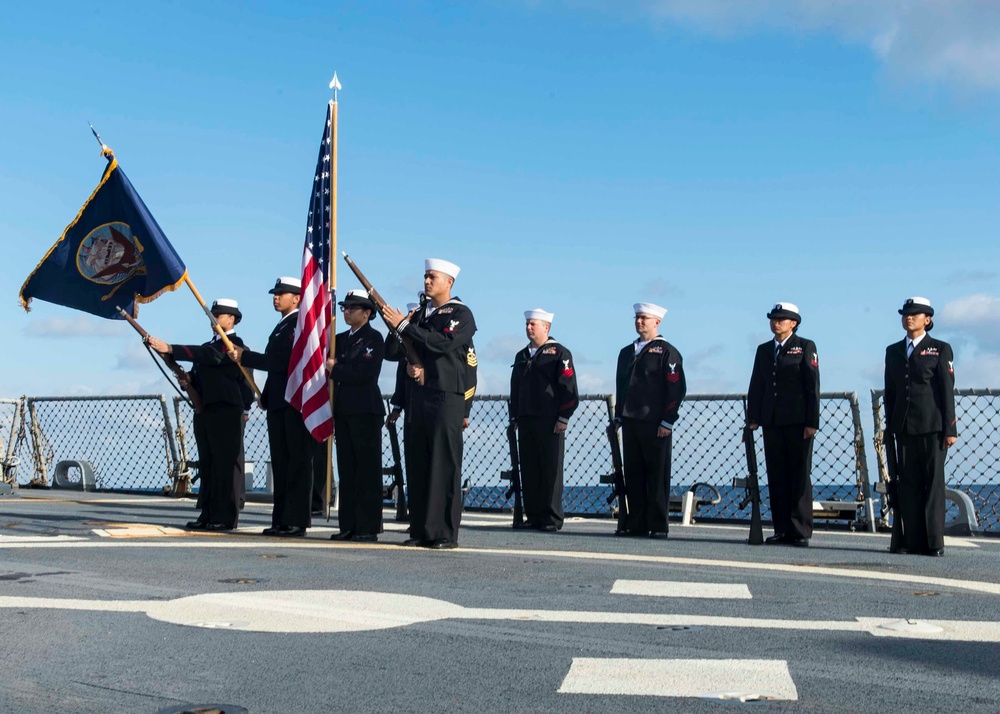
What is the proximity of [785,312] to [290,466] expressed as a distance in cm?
410

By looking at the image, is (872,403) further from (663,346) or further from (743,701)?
(743,701)

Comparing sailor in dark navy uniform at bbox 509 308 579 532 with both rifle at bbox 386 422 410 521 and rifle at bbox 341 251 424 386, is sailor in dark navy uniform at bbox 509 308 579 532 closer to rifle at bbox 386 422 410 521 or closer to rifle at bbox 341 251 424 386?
rifle at bbox 386 422 410 521

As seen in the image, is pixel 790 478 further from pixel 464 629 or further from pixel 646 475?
pixel 464 629

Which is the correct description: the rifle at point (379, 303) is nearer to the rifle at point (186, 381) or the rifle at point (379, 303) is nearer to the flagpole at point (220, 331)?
the flagpole at point (220, 331)

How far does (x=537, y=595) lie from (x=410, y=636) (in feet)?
4.30

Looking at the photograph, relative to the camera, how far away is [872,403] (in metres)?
12.3

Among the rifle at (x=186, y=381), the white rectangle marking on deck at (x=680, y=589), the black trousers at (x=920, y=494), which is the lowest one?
the white rectangle marking on deck at (x=680, y=589)

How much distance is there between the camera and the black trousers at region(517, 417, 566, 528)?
11719 mm

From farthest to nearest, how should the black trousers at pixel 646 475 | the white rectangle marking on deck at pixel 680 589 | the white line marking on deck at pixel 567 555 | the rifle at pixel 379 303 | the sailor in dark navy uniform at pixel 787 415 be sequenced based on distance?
the black trousers at pixel 646 475 < the sailor in dark navy uniform at pixel 787 415 < the rifle at pixel 379 303 < the white line marking on deck at pixel 567 555 < the white rectangle marking on deck at pixel 680 589

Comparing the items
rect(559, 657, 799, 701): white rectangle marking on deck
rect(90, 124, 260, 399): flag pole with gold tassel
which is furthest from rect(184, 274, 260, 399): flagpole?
rect(559, 657, 799, 701): white rectangle marking on deck

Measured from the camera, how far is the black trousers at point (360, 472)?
9.16 meters

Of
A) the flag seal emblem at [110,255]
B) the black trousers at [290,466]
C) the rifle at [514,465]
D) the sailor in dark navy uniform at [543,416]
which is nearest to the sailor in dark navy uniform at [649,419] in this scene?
the sailor in dark navy uniform at [543,416]

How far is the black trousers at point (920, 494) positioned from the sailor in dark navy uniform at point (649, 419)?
6.53 feet

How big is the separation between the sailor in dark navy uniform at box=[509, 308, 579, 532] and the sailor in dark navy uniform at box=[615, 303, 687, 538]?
1108mm
